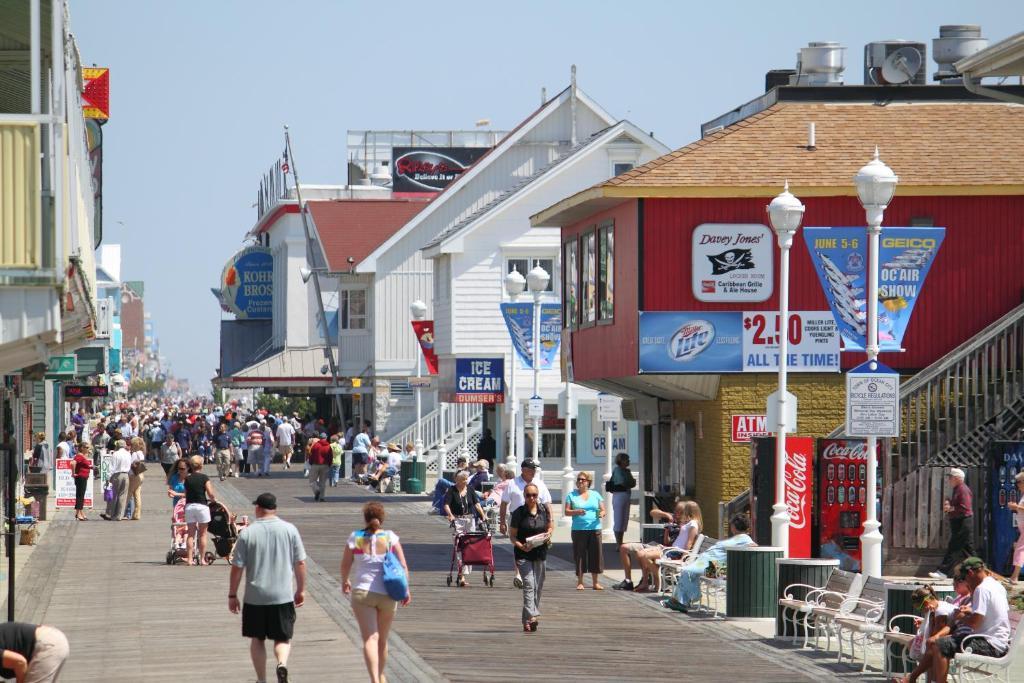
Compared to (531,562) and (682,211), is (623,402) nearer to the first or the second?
(682,211)

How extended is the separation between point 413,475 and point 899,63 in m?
19.5

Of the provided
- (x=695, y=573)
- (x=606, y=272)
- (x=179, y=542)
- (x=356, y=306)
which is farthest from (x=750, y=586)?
(x=356, y=306)

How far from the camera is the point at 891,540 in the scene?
24547 millimetres

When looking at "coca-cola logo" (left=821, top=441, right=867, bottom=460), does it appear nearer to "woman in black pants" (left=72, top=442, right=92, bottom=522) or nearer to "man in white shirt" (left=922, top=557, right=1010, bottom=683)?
"man in white shirt" (left=922, top=557, right=1010, bottom=683)

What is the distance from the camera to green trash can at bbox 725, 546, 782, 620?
64.7 ft

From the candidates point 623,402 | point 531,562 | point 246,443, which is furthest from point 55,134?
point 246,443

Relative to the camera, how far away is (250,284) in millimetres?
78688

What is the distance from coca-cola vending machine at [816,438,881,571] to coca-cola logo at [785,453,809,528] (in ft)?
1.06

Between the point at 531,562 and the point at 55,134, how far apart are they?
7833 mm

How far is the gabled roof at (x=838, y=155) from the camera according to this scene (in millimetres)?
27828

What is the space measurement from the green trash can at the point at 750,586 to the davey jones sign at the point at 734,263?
27.6 feet

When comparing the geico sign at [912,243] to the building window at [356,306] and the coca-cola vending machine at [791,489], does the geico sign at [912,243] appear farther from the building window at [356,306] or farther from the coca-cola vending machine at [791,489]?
the building window at [356,306]

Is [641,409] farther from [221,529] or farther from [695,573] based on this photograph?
[695,573]

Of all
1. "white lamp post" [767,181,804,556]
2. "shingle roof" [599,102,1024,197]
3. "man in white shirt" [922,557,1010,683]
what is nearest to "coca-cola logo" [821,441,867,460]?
"white lamp post" [767,181,804,556]
